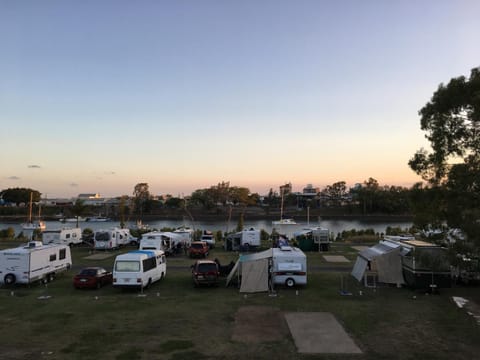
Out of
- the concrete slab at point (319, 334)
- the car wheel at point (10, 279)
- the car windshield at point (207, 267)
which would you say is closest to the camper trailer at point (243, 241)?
the car windshield at point (207, 267)

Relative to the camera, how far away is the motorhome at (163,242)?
29.9 m

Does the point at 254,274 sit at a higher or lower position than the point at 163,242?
lower

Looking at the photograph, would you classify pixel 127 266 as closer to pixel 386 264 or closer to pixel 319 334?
pixel 319 334

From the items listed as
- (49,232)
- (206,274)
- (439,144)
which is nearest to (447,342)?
(439,144)

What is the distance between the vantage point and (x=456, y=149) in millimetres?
13945

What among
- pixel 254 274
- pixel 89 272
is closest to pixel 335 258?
pixel 254 274

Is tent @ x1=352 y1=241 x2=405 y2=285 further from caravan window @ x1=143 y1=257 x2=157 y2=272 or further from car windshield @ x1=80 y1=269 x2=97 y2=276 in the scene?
car windshield @ x1=80 y1=269 x2=97 y2=276

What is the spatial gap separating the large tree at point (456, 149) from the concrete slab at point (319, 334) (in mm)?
5195

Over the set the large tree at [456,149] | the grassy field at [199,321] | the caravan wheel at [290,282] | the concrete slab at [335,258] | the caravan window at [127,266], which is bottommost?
the grassy field at [199,321]

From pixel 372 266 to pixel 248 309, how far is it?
34.3ft

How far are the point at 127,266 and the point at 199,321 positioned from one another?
6232 millimetres

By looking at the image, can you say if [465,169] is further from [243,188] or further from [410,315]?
[243,188]

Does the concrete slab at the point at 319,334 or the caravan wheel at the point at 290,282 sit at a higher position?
the caravan wheel at the point at 290,282

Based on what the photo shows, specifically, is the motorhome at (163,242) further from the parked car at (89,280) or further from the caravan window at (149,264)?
the parked car at (89,280)
